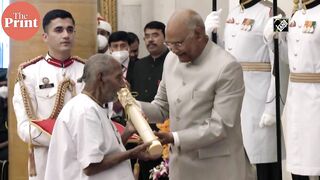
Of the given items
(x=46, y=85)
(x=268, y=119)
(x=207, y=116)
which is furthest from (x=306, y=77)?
(x=46, y=85)

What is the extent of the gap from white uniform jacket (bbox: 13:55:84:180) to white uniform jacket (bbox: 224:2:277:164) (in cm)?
141

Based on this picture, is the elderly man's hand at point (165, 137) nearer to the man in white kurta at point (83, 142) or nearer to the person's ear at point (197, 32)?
the man in white kurta at point (83, 142)

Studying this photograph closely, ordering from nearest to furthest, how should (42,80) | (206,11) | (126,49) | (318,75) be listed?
(42,80)
(318,75)
(126,49)
(206,11)

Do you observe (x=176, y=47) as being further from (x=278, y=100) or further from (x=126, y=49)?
(x=126, y=49)

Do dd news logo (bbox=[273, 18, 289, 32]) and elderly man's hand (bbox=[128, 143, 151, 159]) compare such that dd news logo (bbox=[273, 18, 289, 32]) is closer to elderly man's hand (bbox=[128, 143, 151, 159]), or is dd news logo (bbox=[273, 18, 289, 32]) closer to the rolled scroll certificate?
the rolled scroll certificate

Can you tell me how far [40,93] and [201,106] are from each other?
3.79ft

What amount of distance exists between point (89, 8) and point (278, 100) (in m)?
1.40

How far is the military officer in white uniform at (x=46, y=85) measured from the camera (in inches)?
180

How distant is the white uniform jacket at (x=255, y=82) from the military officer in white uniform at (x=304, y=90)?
377mm

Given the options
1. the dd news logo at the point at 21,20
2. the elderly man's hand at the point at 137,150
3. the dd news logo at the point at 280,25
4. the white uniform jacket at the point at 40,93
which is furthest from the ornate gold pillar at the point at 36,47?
the elderly man's hand at the point at 137,150

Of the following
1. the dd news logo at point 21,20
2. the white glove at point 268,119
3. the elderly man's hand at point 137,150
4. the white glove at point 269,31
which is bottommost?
the white glove at point 268,119

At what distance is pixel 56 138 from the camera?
12.3ft

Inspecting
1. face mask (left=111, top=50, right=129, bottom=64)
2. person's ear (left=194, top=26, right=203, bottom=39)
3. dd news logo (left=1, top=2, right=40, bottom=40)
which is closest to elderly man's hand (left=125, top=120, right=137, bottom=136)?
person's ear (left=194, top=26, right=203, bottom=39)

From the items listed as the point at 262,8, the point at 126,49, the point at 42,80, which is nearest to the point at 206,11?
the point at 126,49
